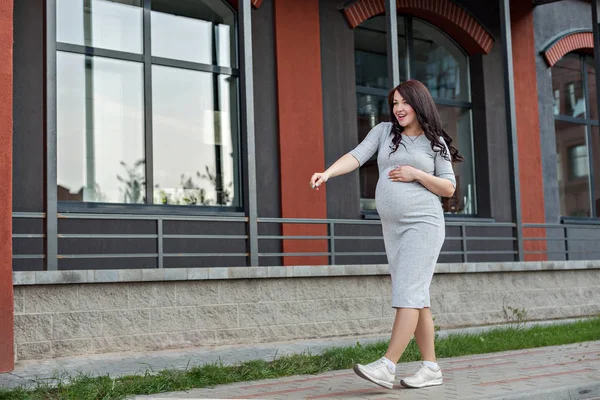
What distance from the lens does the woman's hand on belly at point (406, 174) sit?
4355 millimetres

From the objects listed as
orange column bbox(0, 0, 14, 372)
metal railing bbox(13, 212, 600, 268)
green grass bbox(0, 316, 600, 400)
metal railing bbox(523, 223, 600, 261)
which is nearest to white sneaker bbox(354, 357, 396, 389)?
green grass bbox(0, 316, 600, 400)

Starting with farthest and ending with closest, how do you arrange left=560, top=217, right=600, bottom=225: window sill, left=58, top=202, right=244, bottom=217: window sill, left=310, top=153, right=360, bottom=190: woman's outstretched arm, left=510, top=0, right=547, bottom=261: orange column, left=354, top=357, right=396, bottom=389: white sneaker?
left=560, top=217, right=600, bottom=225: window sill → left=510, top=0, right=547, bottom=261: orange column → left=58, top=202, right=244, bottom=217: window sill → left=310, top=153, right=360, bottom=190: woman's outstretched arm → left=354, top=357, right=396, bottom=389: white sneaker

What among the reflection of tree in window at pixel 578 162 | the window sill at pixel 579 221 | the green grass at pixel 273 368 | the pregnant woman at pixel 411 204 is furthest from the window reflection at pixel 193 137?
the reflection of tree in window at pixel 578 162

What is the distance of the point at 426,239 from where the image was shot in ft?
14.3

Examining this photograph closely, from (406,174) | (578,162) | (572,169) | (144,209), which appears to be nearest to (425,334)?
(406,174)

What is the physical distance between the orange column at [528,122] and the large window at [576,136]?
0.94m

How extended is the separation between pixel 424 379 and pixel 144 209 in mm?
5362

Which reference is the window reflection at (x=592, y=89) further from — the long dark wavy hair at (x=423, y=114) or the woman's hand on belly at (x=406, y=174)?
the woman's hand on belly at (x=406, y=174)

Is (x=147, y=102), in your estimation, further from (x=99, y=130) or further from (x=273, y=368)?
(x=273, y=368)

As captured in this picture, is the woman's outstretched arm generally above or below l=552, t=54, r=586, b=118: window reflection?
below

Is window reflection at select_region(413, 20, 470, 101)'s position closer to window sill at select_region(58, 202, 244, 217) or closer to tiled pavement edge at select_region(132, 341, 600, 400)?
window sill at select_region(58, 202, 244, 217)

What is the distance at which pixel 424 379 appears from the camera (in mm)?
4461

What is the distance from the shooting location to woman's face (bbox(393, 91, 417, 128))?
450cm

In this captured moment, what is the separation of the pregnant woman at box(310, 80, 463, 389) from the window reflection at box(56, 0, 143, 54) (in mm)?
5468
